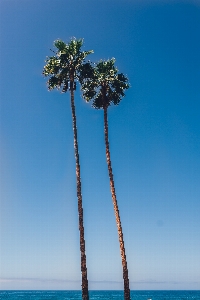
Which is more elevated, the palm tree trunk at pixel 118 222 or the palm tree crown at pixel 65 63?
the palm tree crown at pixel 65 63

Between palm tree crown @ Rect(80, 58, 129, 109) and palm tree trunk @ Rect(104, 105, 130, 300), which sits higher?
palm tree crown @ Rect(80, 58, 129, 109)

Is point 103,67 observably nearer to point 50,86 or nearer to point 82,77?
point 82,77

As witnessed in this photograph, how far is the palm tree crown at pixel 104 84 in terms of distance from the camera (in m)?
32.1

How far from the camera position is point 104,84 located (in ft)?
106

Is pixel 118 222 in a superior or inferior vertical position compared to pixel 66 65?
inferior

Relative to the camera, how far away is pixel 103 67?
1268 inches

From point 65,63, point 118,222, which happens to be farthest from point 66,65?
point 118,222

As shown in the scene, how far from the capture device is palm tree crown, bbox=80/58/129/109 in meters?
32.1

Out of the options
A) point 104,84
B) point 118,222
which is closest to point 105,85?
point 104,84

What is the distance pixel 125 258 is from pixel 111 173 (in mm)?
6141

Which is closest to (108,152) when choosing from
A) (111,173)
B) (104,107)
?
(111,173)

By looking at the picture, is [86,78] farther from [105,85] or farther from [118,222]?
[118,222]

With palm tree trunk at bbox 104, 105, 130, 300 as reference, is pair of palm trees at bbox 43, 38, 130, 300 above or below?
above

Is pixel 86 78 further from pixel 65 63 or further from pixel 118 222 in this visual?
pixel 118 222
